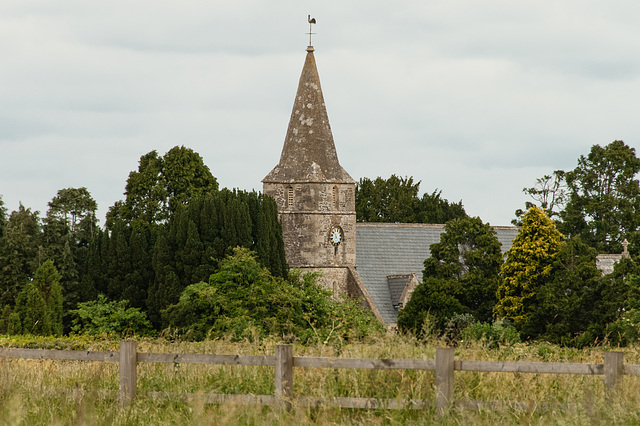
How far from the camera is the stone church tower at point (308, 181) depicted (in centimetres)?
4719

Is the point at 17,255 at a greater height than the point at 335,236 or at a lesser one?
lesser

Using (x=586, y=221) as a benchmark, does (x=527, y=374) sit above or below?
below

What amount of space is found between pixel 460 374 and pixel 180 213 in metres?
31.7

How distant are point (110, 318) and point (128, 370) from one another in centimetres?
2847

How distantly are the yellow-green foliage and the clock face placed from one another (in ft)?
39.1

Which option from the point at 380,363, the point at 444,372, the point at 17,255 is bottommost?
the point at 444,372

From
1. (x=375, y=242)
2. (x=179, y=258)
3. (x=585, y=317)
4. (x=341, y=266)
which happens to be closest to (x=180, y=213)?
(x=179, y=258)

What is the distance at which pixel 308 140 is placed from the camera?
4728cm

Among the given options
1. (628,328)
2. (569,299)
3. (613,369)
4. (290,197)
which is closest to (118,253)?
(290,197)

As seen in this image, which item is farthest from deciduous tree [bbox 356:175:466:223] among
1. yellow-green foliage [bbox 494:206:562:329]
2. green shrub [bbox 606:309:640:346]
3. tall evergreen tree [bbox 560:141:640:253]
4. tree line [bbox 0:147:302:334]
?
green shrub [bbox 606:309:640:346]

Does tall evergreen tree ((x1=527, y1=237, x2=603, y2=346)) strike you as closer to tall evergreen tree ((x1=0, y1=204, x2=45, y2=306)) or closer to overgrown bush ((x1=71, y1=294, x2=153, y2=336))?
overgrown bush ((x1=71, y1=294, x2=153, y2=336))

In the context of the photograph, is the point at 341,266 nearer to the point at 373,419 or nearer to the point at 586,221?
the point at 586,221

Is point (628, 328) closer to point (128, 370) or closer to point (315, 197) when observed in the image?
point (128, 370)

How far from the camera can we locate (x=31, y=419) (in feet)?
35.3
